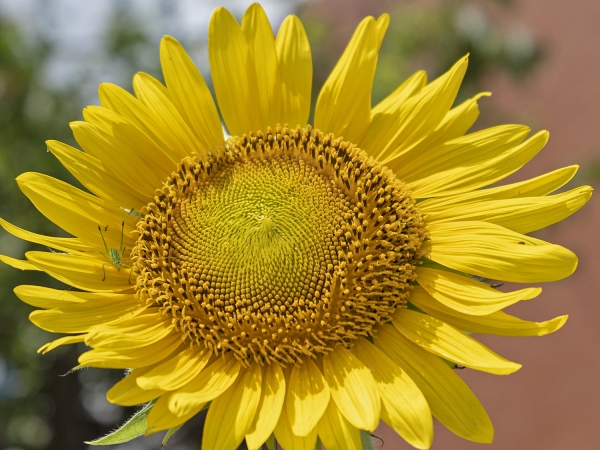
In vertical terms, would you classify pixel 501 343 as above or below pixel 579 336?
above

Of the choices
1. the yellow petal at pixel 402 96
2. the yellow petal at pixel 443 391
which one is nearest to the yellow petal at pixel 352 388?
the yellow petal at pixel 443 391

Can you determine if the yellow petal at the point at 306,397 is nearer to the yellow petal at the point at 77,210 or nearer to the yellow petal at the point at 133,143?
the yellow petal at the point at 77,210

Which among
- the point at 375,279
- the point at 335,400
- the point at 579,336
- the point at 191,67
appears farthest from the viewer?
the point at 579,336

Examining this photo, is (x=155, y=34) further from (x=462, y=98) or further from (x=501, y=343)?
(x=501, y=343)

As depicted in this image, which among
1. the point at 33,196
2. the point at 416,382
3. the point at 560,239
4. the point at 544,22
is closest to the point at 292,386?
the point at 416,382

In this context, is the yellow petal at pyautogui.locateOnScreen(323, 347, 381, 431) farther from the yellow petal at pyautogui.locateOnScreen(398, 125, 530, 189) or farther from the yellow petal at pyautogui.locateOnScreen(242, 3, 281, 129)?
the yellow petal at pyautogui.locateOnScreen(242, 3, 281, 129)

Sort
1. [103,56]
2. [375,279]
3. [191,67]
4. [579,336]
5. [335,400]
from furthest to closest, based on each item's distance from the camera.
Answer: [579,336] < [103,56] < [191,67] < [375,279] < [335,400]
